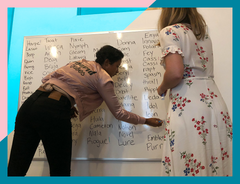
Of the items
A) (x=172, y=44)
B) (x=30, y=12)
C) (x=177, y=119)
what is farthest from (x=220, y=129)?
(x=30, y=12)

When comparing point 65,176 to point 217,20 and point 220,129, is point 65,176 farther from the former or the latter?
point 217,20

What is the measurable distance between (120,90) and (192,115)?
0.75 m

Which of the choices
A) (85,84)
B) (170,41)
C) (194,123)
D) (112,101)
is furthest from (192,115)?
(85,84)

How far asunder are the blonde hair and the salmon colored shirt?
497 mm

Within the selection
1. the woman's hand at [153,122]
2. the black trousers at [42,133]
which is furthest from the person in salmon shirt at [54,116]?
the woman's hand at [153,122]

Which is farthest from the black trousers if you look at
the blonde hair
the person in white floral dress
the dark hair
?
the blonde hair

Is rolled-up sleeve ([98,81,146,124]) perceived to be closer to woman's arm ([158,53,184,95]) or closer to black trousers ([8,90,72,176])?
black trousers ([8,90,72,176])

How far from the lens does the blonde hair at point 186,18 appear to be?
1.02m

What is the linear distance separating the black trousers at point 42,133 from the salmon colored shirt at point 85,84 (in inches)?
3.9

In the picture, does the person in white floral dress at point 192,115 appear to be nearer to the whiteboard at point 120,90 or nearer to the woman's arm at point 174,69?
the woman's arm at point 174,69

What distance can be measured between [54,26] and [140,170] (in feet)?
5.07

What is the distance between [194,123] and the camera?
2.90 feet

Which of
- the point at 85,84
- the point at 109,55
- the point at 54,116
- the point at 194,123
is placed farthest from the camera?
the point at 109,55

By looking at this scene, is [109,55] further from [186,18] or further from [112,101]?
[186,18]
